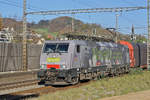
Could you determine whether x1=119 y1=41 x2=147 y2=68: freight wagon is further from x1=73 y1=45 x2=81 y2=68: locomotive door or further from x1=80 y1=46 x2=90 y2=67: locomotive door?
x1=73 y1=45 x2=81 y2=68: locomotive door

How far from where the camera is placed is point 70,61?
17.3 meters

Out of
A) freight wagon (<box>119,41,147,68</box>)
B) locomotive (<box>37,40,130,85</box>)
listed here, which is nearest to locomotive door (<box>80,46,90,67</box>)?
locomotive (<box>37,40,130,85</box>)

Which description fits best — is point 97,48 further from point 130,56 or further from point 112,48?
point 130,56

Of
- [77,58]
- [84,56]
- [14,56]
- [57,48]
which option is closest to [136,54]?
[84,56]

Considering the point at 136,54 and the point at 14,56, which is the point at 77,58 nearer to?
the point at 14,56

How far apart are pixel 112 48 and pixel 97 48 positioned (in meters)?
3.24

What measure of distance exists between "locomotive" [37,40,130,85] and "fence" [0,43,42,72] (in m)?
8.21

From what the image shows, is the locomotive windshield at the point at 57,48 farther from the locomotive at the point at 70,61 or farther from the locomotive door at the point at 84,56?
the locomotive door at the point at 84,56

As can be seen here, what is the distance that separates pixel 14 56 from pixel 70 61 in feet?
35.4

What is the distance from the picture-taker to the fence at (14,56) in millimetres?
25125

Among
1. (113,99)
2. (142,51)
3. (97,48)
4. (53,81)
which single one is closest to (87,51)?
(97,48)

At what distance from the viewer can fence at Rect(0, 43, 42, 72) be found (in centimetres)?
2512

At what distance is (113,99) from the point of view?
11.1 m

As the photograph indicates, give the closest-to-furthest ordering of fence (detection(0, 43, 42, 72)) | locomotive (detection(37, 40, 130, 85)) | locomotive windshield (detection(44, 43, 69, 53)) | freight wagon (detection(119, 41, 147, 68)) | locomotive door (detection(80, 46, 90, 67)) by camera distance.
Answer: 1. locomotive (detection(37, 40, 130, 85))
2. locomotive windshield (detection(44, 43, 69, 53))
3. locomotive door (detection(80, 46, 90, 67))
4. fence (detection(0, 43, 42, 72))
5. freight wagon (detection(119, 41, 147, 68))
